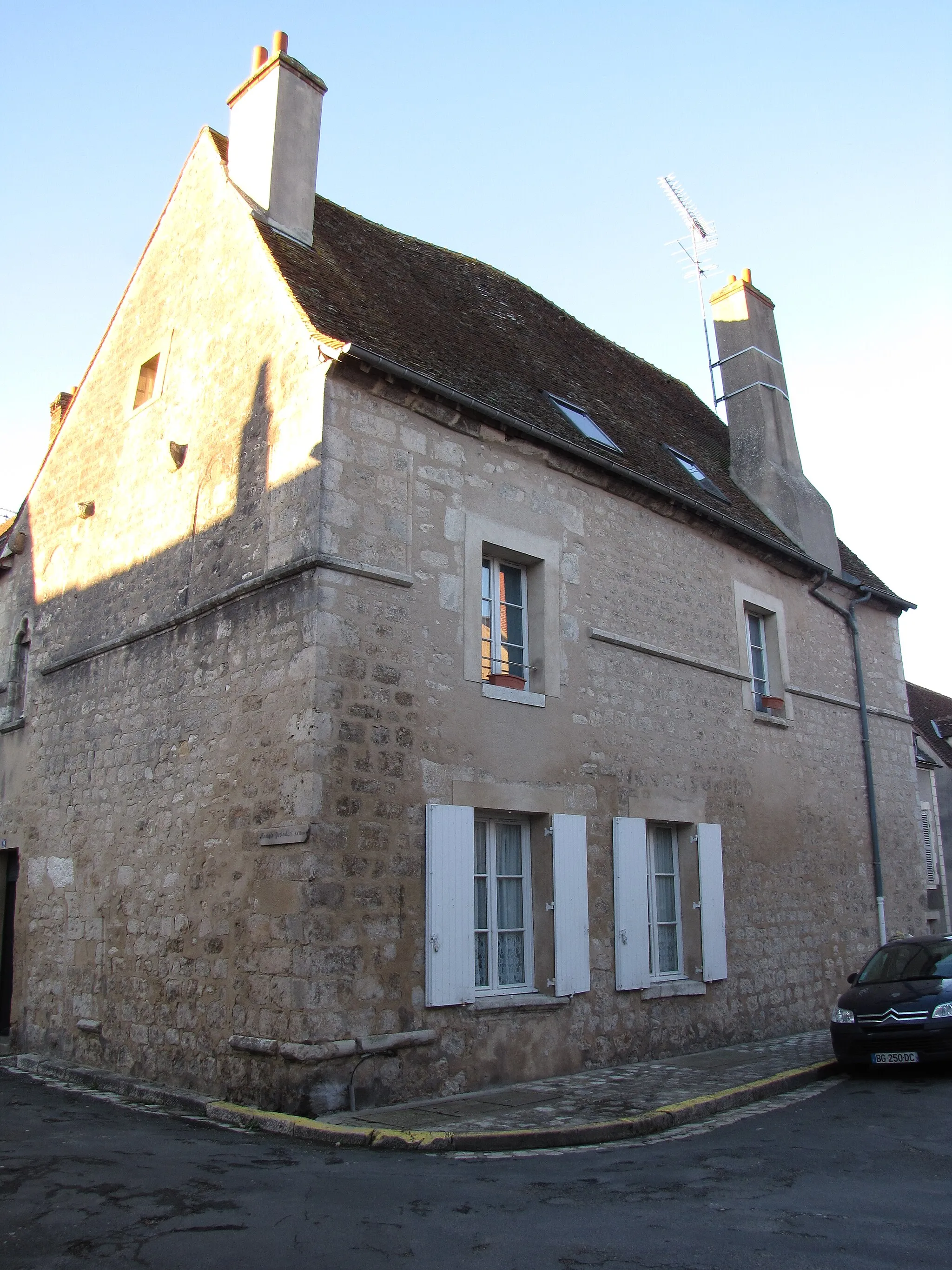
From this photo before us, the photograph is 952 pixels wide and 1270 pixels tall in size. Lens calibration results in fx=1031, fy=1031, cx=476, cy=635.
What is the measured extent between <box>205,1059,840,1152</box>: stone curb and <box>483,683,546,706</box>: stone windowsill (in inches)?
124

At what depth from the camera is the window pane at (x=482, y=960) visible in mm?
7820

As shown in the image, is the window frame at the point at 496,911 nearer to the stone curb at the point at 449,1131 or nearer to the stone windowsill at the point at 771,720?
the stone curb at the point at 449,1131

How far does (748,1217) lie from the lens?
4367mm

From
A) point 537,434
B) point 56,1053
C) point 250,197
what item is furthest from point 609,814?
point 250,197

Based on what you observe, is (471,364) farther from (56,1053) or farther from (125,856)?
(56,1053)

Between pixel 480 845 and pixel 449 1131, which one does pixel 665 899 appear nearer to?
pixel 480 845

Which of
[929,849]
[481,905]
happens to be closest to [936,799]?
[929,849]

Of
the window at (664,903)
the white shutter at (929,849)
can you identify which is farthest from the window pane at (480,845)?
the white shutter at (929,849)

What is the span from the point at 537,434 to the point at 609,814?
3.36 metres

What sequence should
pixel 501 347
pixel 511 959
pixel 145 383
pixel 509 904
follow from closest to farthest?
pixel 511 959 < pixel 509 904 < pixel 145 383 < pixel 501 347

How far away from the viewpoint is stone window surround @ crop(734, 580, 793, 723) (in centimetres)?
1130

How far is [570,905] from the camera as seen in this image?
27.4 feet

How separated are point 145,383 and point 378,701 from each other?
16.7ft

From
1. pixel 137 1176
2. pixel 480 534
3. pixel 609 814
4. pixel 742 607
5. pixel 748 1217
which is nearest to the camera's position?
pixel 748 1217
